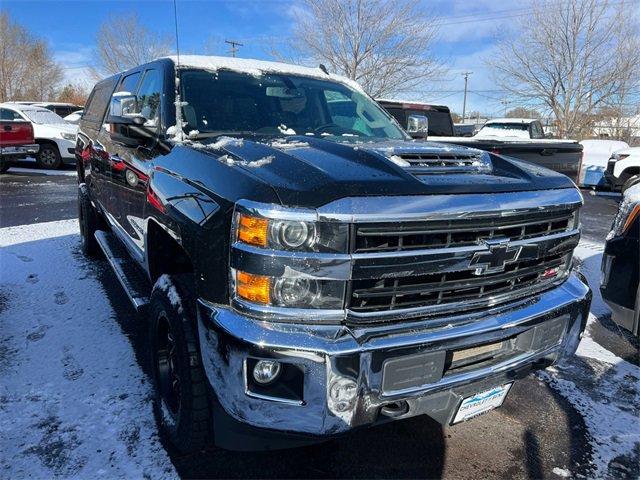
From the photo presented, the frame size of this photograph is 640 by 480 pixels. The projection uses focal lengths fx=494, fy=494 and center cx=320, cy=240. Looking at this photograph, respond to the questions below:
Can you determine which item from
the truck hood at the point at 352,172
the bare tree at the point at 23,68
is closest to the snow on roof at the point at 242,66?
the truck hood at the point at 352,172

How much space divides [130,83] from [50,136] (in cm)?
1170

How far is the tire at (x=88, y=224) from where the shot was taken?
5332mm

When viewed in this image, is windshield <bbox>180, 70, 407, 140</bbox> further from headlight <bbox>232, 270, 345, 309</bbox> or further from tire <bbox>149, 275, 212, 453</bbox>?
headlight <bbox>232, 270, 345, 309</bbox>

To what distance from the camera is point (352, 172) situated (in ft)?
6.63

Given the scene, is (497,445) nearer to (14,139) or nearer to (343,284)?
(343,284)

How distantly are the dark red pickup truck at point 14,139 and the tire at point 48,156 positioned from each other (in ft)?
2.15

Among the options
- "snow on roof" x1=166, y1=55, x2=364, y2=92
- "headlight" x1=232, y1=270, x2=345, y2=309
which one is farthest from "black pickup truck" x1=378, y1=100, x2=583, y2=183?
"headlight" x1=232, y1=270, x2=345, y2=309

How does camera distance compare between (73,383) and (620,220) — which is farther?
(620,220)

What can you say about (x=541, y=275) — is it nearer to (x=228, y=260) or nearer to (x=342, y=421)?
(x=342, y=421)

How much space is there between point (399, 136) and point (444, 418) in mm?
2223

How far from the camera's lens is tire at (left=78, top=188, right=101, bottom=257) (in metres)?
5.33

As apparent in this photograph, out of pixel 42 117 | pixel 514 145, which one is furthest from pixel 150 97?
pixel 42 117

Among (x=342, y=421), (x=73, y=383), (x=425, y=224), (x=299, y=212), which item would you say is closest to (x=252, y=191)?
(x=299, y=212)

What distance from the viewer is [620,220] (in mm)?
3590
